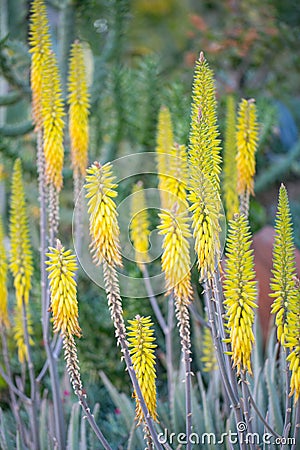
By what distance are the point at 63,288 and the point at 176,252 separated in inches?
8.5

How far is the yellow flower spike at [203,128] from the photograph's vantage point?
1.08 metres

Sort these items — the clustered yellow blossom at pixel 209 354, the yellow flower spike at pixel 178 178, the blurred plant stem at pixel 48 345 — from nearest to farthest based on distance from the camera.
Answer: the yellow flower spike at pixel 178 178
the blurred plant stem at pixel 48 345
the clustered yellow blossom at pixel 209 354

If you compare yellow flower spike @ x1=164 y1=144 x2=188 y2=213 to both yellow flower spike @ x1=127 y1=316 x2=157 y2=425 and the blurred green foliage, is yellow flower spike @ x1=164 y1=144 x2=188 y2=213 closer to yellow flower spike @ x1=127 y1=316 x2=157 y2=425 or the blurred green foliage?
yellow flower spike @ x1=127 y1=316 x2=157 y2=425

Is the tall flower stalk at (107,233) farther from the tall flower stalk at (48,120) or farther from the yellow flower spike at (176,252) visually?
the tall flower stalk at (48,120)

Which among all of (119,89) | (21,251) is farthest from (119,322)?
(119,89)

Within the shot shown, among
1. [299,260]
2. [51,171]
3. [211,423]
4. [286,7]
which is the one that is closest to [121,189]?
[299,260]

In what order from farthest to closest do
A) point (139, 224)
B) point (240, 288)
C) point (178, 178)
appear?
point (139, 224)
point (178, 178)
point (240, 288)

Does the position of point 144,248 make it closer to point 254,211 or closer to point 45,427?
point 45,427

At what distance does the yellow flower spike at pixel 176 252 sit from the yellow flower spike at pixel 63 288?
0.57 feet

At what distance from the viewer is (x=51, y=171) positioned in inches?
59.2

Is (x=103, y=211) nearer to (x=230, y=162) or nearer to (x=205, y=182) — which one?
(x=205, y=182)

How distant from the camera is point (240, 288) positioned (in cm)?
106

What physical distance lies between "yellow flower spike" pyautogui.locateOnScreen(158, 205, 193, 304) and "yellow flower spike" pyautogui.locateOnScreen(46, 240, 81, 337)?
0.17m

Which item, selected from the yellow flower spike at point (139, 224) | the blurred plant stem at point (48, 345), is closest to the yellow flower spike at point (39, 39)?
the blurred plant stem at point (48, 345)
